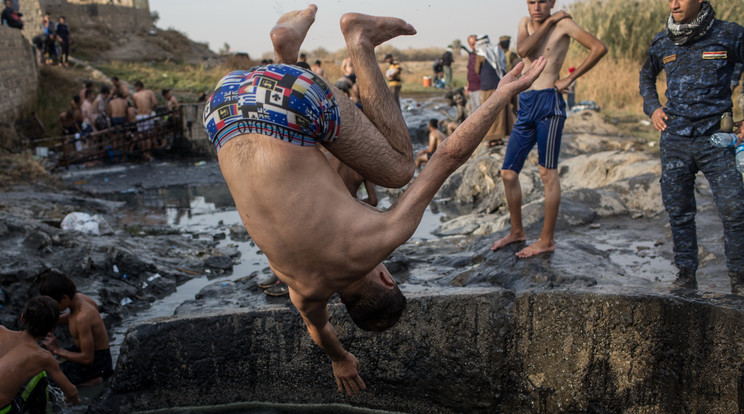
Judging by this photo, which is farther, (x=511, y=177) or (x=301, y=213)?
(x=511, y=177)

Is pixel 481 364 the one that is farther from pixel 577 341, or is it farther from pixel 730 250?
pixel 730 250

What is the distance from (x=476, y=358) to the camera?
13.1 feet

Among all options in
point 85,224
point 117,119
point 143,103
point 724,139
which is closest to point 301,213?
point 724,139

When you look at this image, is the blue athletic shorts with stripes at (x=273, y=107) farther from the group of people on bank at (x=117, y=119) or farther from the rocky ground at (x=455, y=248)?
the group of people on bank at (x=117, y=119)

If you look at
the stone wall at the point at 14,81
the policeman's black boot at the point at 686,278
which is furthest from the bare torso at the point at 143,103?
the policeman's black boot at the point at 686,278

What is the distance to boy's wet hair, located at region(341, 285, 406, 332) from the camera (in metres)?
3.16

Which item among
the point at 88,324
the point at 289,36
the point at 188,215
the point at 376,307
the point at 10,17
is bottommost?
the point at 188,215

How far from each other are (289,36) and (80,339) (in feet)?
10.4

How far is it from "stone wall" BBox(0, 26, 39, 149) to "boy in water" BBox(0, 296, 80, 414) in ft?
37.7

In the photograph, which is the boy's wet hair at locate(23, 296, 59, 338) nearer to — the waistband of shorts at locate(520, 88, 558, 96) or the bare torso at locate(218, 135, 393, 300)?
the bare torso at locate(218, 135, 393, 300)

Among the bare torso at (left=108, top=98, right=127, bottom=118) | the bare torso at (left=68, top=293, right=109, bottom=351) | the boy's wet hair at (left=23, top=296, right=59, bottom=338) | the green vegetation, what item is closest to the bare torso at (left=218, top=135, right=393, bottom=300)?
the boy's wet hair at (left=23, top=296, right=59, bottom=338)

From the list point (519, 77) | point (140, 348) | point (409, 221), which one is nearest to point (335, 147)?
point (409, 221)

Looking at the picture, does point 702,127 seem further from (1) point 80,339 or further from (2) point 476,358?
(1) point 80,339

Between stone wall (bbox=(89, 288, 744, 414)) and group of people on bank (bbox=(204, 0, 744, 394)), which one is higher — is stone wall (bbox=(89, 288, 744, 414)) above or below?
below
